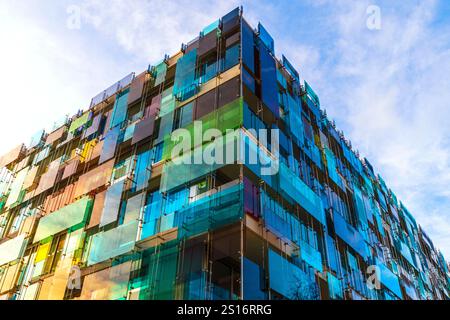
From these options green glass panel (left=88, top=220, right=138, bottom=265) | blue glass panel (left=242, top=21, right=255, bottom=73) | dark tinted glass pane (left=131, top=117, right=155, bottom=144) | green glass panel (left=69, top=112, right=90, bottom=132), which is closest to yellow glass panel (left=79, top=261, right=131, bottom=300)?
green glass panel (left=88, top=220, right=138, bottom=265)

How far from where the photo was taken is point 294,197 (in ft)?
56.4

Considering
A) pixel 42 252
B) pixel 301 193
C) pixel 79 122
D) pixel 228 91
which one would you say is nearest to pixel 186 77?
pixel 228 91

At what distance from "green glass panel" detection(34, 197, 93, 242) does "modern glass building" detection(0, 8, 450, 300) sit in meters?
0.08

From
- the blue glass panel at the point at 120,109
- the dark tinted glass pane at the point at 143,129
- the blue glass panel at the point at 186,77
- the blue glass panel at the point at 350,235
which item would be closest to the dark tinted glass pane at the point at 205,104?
the blue glass panel at the point at 186,77

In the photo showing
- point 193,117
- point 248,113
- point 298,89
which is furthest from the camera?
point 298,89

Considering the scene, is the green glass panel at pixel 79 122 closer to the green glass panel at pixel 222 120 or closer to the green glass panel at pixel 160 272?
the green glass panel at pixel 222 120

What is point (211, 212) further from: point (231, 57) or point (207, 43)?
point (207, 43)

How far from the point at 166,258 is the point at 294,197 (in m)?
5.72

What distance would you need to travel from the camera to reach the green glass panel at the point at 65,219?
18.6 metres

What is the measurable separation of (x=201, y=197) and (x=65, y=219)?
757 centimetres

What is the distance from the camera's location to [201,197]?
49.3 ft

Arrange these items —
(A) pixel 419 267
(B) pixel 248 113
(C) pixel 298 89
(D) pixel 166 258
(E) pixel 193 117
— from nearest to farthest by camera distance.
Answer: (D) pixel 166 258 < (B) pixel 248 113 < (E) pixel 193 117 < (C) pixel 298 89 < (A) pixel 419 267
